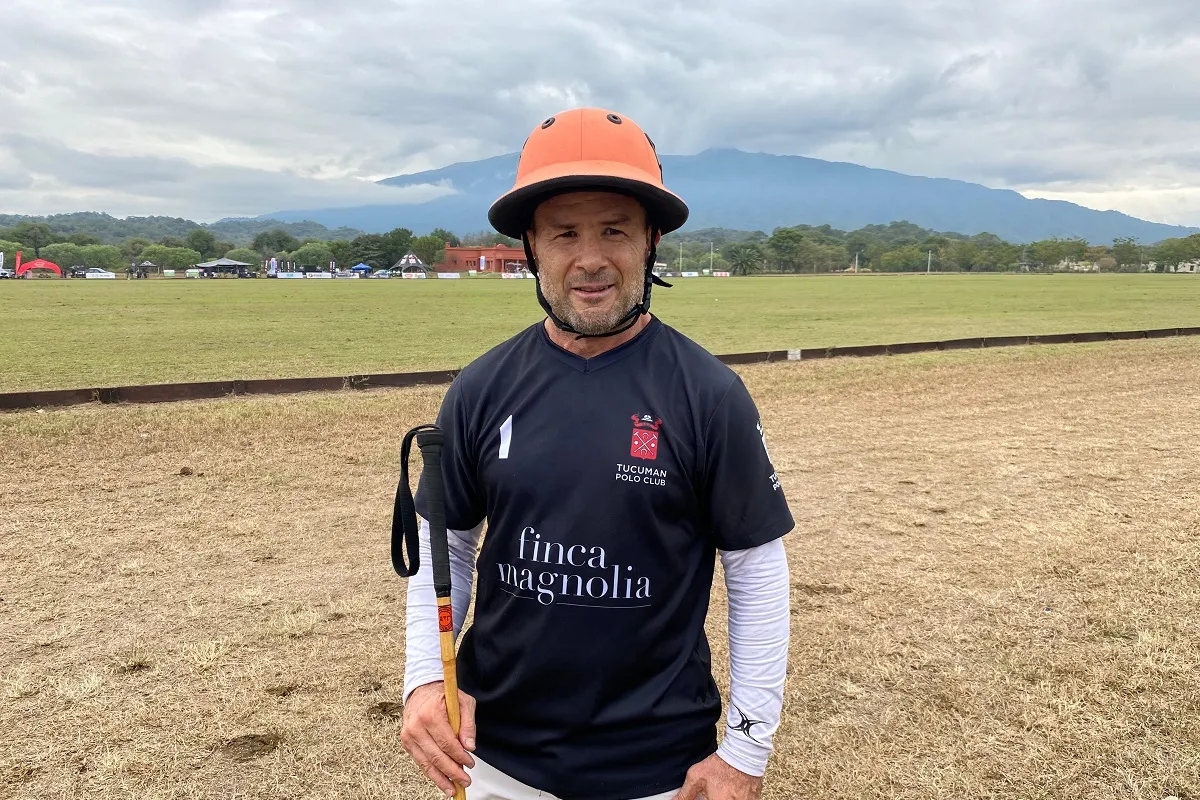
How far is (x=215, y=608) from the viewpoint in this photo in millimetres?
4523

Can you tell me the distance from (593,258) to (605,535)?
562 millimetres

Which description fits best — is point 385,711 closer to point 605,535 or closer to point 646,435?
point 605,535

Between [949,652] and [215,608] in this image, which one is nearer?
[949,652]

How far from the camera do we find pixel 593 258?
5.55ft

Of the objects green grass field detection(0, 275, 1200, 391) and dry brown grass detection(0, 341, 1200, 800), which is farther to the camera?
green grass field detection(0, 275, 1200, 391)

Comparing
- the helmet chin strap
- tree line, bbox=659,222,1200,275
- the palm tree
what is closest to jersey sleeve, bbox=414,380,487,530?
the helmet chin strap

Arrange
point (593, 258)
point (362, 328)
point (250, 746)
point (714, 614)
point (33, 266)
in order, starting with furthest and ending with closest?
1. point (33, 266)
2. point (362, 328)
3. point (714, 614)
4. point (250, 746)
5. point (593, 258)

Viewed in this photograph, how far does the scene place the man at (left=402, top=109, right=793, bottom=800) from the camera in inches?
63.2

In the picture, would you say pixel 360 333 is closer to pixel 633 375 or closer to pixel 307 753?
pixel 307 753

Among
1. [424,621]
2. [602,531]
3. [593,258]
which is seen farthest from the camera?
[424,621]

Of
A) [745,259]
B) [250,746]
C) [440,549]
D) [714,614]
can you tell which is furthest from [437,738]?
[745,259]

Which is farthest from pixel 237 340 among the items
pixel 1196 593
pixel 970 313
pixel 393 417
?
pixel 970 313

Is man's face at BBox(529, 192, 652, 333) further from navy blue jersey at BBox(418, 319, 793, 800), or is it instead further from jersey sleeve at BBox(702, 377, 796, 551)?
jersey sleeve at BBox(702, 377, 796, 551)

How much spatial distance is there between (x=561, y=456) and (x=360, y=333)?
20.9 m
